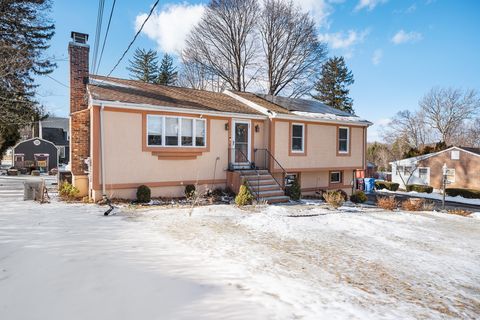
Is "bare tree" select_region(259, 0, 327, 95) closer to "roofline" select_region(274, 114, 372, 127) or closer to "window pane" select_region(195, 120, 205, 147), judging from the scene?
"roofline" select_region(274, 114, 372, 127)

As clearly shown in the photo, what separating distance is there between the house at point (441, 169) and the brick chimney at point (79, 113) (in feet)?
97.4

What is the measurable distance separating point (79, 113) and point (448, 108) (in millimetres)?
50413

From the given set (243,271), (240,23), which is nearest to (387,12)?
(240,23)

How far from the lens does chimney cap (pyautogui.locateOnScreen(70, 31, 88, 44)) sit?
1178cm

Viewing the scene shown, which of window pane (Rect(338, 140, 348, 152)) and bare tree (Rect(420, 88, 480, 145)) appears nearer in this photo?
window pane (Rect(338, 140, 348, 152))

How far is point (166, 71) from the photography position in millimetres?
39594

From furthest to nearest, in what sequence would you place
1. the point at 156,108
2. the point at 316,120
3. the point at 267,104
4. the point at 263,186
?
1. the point at 267,104
2. the point at 316,120
3. the point at 263,186
4. the point at 156,108

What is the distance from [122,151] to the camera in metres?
10.5

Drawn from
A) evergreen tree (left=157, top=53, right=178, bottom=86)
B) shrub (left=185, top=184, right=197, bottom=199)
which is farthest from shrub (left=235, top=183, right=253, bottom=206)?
evergreen tree (left=157, top=53, right=178, bottom=86)

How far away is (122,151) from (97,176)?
3.89 feet

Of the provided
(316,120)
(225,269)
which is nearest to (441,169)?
(316,120)

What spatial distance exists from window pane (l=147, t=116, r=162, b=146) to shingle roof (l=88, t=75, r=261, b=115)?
60 cm

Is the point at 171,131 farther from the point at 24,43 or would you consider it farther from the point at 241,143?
the point at 24,43

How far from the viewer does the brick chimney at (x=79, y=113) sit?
11.5 metres
